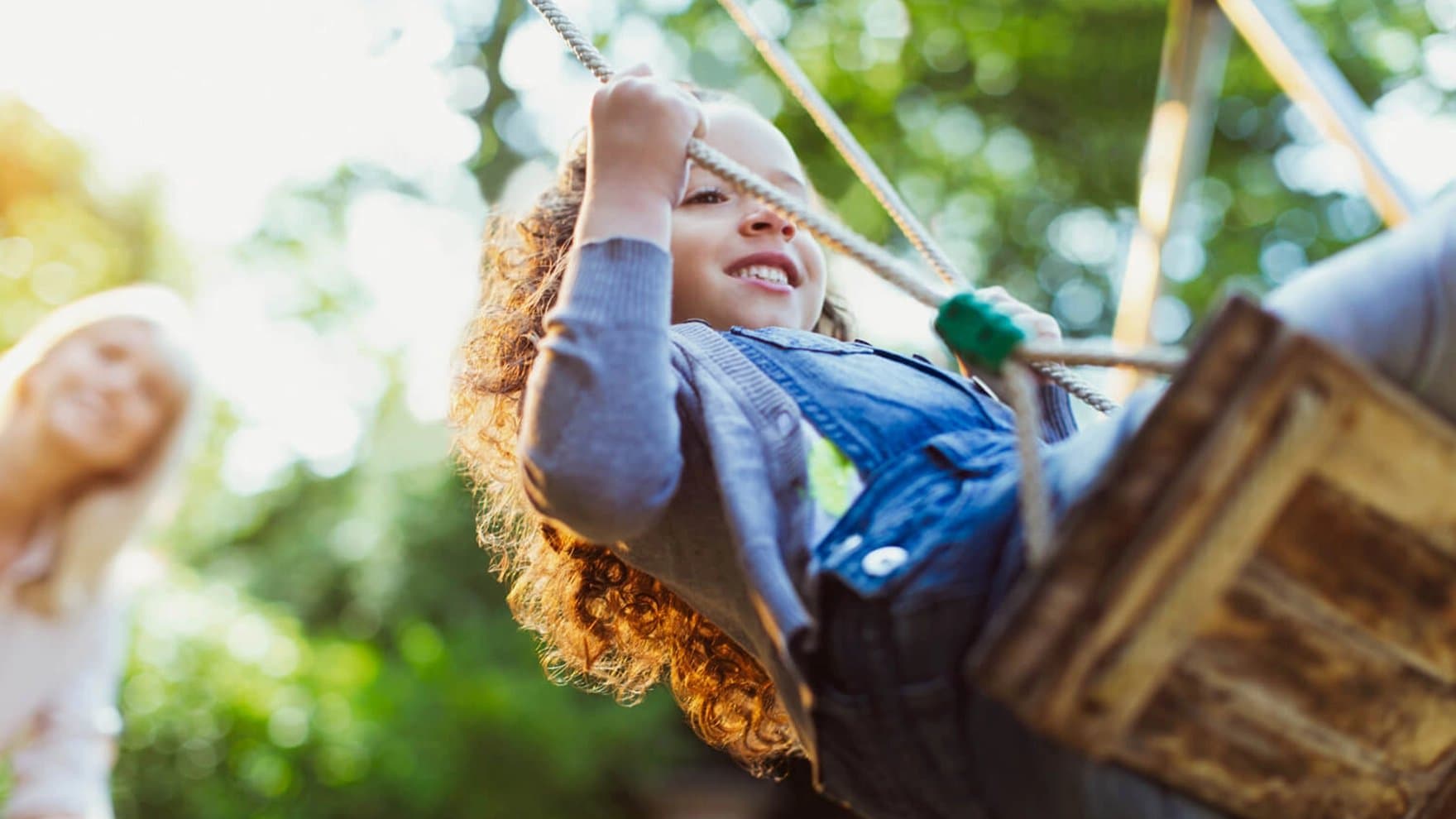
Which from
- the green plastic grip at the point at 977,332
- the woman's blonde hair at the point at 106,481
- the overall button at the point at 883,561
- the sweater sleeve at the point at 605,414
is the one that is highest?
the woman's blonde hair at the point at 106,481

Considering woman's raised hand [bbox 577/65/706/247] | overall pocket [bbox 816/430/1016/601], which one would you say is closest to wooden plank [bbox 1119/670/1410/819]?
overall pocket [bbox 816/430/1016/601]

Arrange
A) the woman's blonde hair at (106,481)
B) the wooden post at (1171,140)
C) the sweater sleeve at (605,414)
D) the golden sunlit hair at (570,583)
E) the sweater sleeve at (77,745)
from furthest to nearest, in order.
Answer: the wooden post at (1171,140)
the woman's blonde hair at (106,481)
the sweater sleeve at (77,745)
the golden sunlit hair at (570,583)
the sweater sleeve at (605,414)

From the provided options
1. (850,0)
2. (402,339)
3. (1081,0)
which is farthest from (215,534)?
(1081,0)

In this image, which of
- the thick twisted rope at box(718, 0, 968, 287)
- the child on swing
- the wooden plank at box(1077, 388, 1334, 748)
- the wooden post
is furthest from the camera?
the wooden post

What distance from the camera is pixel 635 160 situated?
1097mm

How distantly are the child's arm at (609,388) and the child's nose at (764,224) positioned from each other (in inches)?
15.0

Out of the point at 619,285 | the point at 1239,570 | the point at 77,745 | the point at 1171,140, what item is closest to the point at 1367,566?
the point at 1239,570

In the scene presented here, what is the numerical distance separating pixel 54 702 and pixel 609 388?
147 centimetres

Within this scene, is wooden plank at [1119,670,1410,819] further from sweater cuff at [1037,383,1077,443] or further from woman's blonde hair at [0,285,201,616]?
woman's blonde hair at [0,285,201,616]

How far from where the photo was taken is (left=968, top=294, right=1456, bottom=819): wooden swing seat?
0.68 m

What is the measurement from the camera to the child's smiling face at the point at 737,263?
144 cm

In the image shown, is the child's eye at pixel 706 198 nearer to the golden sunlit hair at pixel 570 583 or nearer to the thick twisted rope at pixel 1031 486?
the golden sunlit hair at pixel 570 583

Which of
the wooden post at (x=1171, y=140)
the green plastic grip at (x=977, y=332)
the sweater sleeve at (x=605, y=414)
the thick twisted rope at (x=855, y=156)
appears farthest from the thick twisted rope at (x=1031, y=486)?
the wooden post at (x=1171, y=140)

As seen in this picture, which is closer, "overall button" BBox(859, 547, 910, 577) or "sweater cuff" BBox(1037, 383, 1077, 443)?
"overall button" BBox(859, 547, 910, 577)
